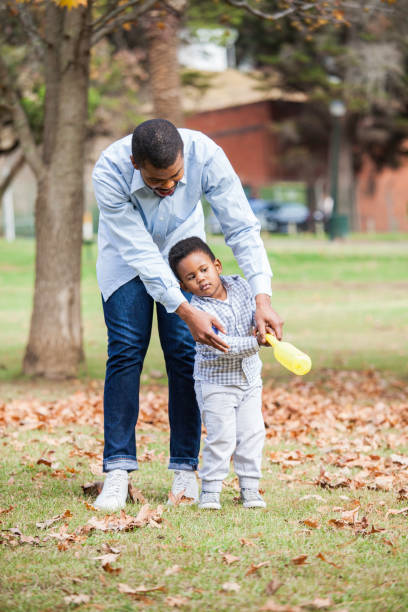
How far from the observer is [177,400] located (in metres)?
4.70

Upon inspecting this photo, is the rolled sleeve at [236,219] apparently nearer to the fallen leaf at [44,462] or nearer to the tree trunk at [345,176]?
the fallen leaf at [44,462]

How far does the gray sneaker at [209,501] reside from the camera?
14.6 feet

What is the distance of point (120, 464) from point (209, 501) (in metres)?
0.47

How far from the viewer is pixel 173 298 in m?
4.23

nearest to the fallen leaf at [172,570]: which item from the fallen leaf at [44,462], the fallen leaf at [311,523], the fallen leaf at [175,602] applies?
the fallen leaf at [175,602]

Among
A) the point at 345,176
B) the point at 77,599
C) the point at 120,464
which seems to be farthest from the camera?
the point at 345,176

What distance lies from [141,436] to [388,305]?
41.2 feet

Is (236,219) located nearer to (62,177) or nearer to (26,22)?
(62,177)

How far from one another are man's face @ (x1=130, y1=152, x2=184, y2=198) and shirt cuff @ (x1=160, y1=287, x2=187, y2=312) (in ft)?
1.53

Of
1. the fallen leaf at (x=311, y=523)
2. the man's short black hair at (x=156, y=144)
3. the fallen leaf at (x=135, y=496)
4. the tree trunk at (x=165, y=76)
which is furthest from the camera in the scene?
the tree trunk at (x=165, y=76)

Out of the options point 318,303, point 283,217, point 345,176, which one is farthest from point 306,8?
Result: point 283,217

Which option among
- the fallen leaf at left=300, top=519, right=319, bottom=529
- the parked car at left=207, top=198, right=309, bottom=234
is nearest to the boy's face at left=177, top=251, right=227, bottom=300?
the fallen leaf at left=300, top=519, right=319, bottom=529

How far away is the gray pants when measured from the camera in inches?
174

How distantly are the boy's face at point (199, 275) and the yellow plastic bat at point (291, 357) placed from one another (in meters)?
0.37
